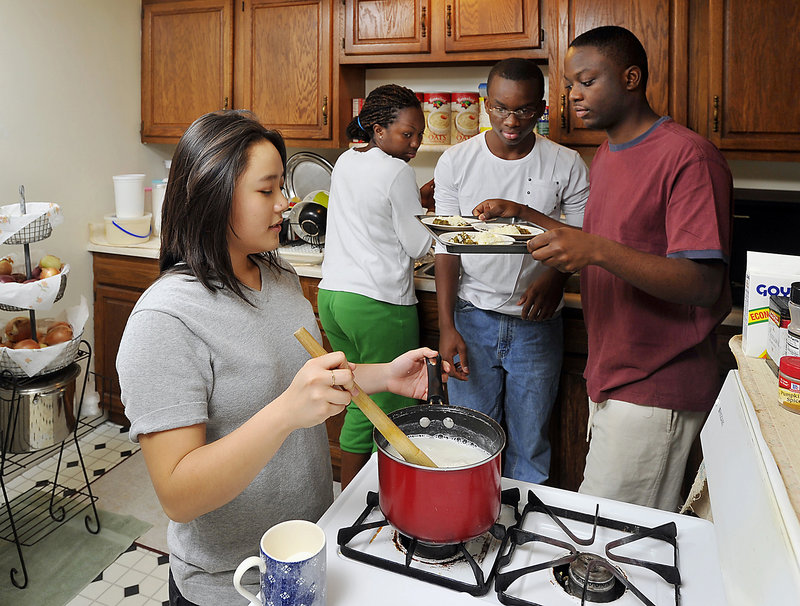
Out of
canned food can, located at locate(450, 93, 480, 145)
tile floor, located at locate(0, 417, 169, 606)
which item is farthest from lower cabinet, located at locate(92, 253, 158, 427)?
canned food can, located at locate(450, 93, 480, 145)

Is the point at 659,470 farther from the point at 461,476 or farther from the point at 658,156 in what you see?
the point at 461,476

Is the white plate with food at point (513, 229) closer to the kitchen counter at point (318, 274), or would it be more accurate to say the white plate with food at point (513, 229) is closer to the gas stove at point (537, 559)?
the kitchen counter at point (318, 274)

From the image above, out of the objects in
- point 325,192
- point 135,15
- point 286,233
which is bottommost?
point 286,233

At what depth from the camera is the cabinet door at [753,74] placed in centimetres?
198

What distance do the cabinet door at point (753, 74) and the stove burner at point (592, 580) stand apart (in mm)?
1761

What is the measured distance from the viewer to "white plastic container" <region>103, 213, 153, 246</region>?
2873 millimetres

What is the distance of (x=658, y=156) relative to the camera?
141 cm

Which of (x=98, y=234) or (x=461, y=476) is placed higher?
(x=98, y=234)

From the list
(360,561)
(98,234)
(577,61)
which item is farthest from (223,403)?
(98,234)

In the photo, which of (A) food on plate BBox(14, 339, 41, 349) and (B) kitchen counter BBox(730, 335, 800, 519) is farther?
(A) food on plate BBox(14, 339, 41, 349)

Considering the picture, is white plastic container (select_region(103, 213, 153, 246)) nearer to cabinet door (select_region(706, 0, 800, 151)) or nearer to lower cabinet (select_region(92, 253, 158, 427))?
lower cabinet (select_region(92, 253, 158, 427))

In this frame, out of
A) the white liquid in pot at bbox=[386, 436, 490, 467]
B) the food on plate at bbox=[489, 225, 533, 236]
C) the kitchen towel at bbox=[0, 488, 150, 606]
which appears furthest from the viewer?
the kitchen towel at bbox=[0, 488, 150, 606]

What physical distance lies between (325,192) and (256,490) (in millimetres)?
1869

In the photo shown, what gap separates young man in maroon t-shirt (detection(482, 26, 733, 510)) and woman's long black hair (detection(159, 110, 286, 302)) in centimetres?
65
